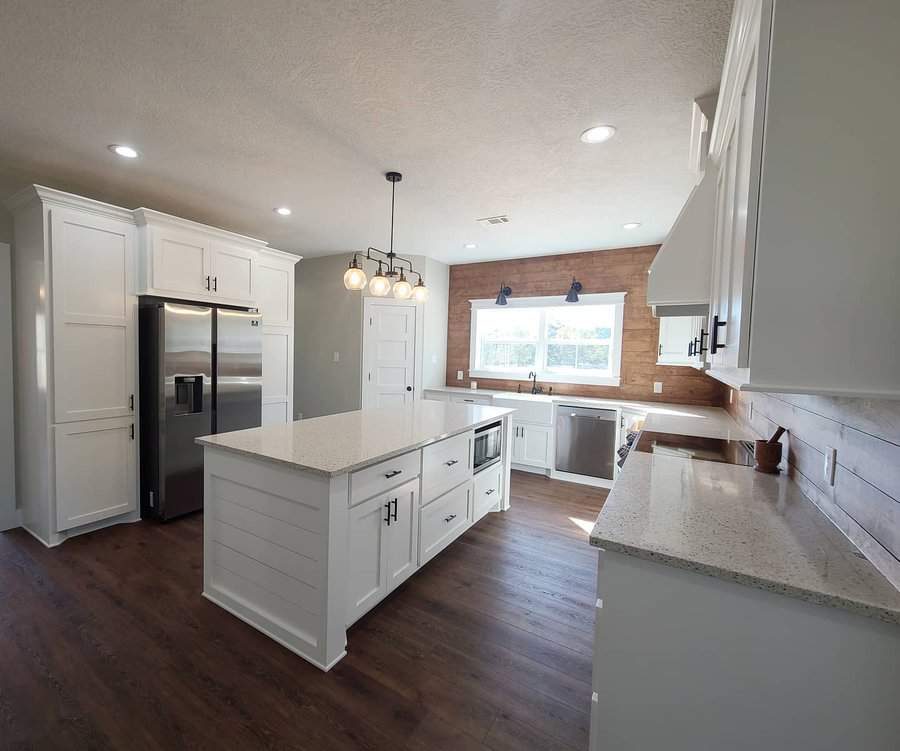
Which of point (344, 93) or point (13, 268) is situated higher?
point (344, 93)

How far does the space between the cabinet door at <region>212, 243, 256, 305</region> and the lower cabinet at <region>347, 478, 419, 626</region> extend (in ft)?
8.50

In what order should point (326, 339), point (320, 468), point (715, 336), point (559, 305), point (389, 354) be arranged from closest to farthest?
point (715, 336) → point (320, 468) → point (559, 305) → point (389, 354) → point (326, 339)

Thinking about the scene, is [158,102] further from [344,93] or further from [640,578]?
[640,578]

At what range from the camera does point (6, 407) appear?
2998 mm

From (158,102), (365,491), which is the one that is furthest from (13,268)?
(365,491)

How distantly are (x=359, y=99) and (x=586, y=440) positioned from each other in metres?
3.61

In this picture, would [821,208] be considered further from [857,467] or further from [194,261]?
[194,261]

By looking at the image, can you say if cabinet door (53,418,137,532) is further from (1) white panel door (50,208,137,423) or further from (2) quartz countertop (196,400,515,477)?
(2) quartz countertop (196,400,515,477)

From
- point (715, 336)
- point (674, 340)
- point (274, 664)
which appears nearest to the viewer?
point (715, 336)

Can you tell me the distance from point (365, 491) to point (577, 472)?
10.1 feet

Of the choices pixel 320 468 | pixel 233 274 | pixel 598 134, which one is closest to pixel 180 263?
pixel 233 274

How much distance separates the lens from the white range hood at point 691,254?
1592mm

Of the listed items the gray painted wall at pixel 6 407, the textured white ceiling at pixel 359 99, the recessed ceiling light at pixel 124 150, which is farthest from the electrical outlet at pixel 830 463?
the gray painted wall at pixel 6 407

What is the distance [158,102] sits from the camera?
6.48 ft
